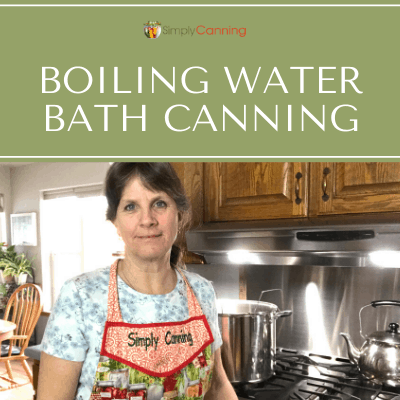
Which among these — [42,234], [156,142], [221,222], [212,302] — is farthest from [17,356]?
[156,142]

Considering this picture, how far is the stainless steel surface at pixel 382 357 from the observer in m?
1.34

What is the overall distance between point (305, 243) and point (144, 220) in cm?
67

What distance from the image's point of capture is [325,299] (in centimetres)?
175

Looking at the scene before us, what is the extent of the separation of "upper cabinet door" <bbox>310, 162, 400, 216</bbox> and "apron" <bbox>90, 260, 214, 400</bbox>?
2.09 feet

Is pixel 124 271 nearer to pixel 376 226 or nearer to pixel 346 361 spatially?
pixel 376 226

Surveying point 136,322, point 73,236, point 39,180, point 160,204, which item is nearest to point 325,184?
point 160,204

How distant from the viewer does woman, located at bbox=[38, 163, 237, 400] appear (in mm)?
889

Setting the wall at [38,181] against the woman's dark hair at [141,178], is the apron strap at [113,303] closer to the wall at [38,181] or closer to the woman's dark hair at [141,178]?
the woman's dark hair at [141,178]

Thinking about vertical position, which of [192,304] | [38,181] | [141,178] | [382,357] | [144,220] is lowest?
[382,357]

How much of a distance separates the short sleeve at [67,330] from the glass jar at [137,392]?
0.48ft

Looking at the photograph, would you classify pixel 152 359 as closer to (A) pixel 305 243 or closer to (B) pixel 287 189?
(A) pixel 305 243

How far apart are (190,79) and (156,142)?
16 centimetres

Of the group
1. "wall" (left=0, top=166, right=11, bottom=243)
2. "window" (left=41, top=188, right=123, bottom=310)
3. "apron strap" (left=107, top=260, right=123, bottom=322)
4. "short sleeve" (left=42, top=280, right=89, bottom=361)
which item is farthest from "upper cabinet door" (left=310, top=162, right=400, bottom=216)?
"wall" (left=0, top=166, right=11, bottom=243)

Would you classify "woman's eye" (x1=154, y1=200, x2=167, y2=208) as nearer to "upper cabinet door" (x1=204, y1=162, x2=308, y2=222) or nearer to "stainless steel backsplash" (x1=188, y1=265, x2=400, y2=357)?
"upper cabinet door" (x1=204, y1=162, x2=308, y2=222)
